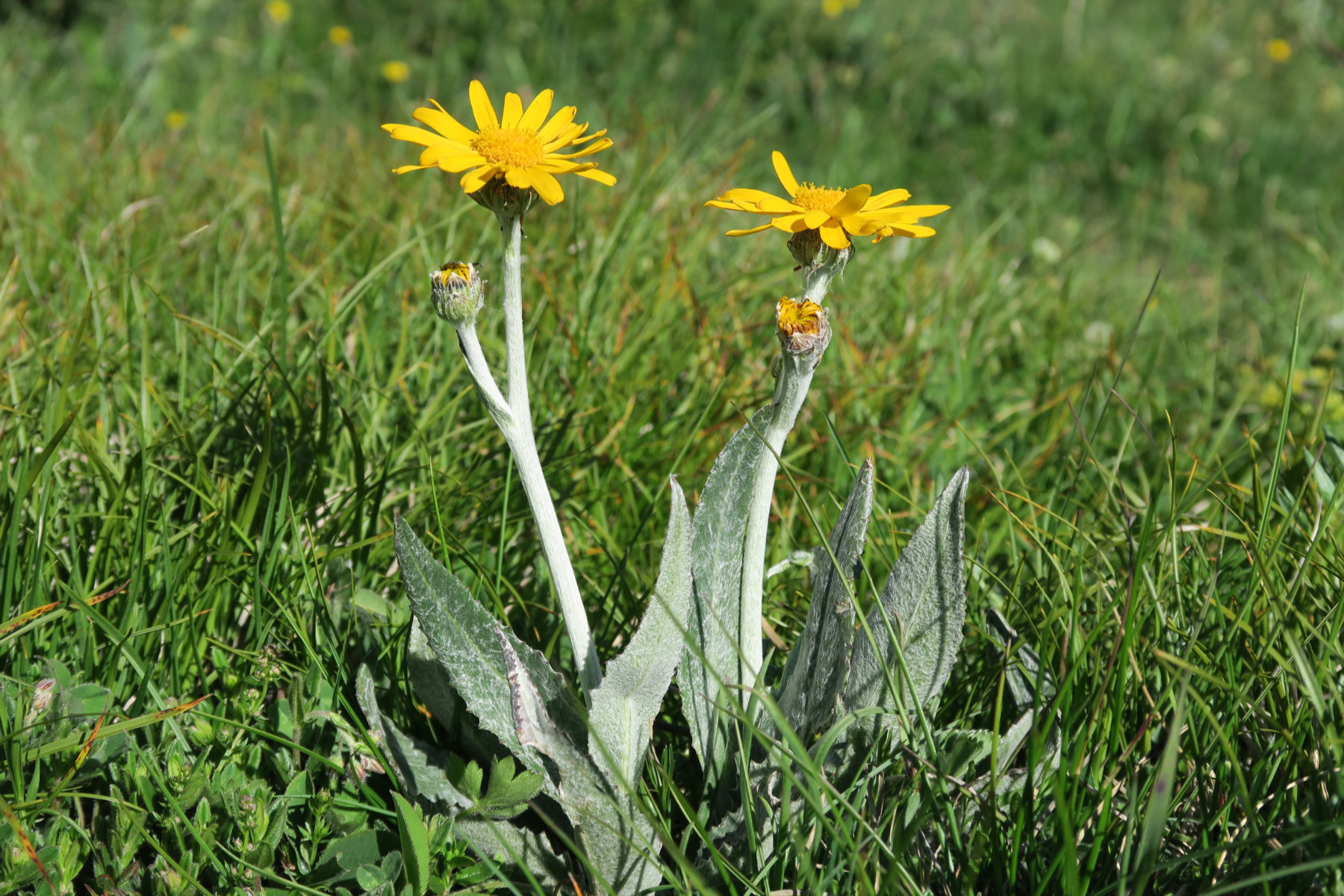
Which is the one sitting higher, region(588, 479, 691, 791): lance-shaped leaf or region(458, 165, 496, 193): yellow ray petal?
region(458, 165, 496, 193): yellow ray petal

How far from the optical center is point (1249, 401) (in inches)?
110

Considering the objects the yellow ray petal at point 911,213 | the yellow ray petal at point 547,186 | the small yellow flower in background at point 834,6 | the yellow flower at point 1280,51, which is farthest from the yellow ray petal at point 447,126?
the yellow flower at point 1280,51

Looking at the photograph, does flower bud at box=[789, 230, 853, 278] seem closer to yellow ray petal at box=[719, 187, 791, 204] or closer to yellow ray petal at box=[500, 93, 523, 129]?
yellow ray petal at box=[719, 187, 791, 204]

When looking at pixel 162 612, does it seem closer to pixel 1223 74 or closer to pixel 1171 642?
pixel 1171 642

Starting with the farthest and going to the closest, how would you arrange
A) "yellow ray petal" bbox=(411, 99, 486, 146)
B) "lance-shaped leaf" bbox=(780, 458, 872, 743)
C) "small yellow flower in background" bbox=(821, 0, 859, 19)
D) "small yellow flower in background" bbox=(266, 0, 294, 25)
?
"small yellow flower in background" bbox=(821, 0, 859, 19) → "small yellow flower in background" bbox=(266, 0, 294, 25) → "lance-shaped leaf" bbox=(780, 458, 872, 743) → "yellow ray petal" bbox=(411, 99, 486, 146)

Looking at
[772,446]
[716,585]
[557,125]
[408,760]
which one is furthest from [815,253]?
[408,760]

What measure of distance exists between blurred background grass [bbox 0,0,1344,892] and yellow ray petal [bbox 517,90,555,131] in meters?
0.54

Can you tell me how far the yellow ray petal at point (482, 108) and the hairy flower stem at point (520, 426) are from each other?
118 mm

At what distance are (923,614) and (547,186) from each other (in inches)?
27.3

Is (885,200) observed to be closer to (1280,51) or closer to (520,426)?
(520,426)

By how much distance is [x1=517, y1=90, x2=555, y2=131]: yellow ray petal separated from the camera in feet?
3.69

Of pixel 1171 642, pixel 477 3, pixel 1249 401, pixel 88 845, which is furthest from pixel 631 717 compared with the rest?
pixel 477 3

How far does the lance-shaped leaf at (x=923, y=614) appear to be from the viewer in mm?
1182

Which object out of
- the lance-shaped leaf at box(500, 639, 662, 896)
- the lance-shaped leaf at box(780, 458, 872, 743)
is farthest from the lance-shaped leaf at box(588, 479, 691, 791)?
the lance-shaped leaf at box(780, 458, 872, 743)
